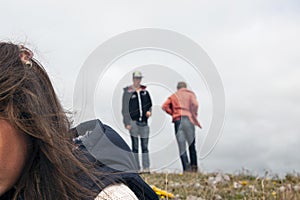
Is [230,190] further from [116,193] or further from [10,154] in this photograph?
[10,154]

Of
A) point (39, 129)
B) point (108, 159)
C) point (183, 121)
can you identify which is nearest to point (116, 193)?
point (108, 159)

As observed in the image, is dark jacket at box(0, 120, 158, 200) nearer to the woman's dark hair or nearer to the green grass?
the woman's dark hair

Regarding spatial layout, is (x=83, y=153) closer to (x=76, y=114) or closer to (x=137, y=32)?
(x=76, y=114)

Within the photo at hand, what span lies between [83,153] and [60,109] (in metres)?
0.22

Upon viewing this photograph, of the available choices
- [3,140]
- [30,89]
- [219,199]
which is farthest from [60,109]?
[219,199]

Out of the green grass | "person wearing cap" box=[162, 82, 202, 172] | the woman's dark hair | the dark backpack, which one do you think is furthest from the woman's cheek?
"person wearing cap" box=[162, 82, 202, 172]

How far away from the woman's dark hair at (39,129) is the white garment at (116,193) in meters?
0.04

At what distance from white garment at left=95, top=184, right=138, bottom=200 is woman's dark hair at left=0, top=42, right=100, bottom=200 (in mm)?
43

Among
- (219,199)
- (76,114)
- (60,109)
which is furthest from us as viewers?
(219,199)

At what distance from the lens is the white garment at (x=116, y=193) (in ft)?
6.09

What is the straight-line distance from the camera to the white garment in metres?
1.86

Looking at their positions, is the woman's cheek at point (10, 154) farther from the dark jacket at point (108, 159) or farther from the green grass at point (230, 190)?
the green grass at point (230, 190)

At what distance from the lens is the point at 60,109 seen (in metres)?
1.93

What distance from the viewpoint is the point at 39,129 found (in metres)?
1.79
